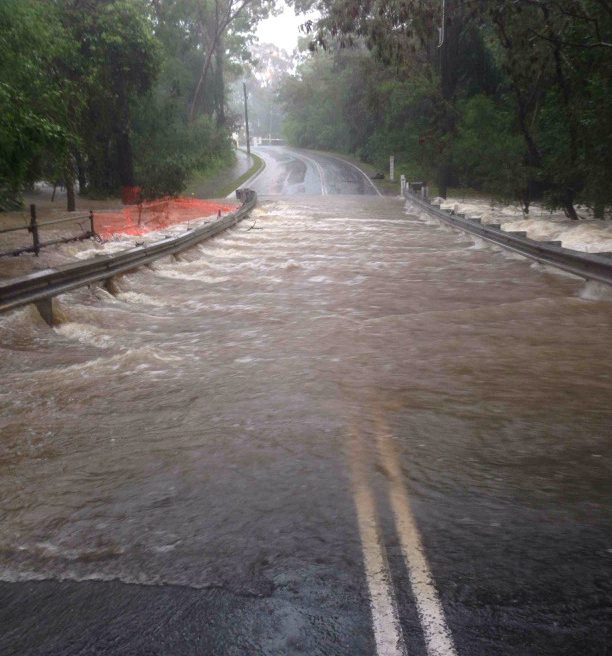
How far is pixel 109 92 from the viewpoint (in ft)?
111

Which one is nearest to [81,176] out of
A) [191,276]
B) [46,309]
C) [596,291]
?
[191,276]

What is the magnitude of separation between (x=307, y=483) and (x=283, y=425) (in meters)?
1.03

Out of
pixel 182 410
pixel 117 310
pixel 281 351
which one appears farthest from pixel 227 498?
pixel 117 310

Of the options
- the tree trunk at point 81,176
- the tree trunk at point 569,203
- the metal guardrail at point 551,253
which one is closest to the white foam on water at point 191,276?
the metal guardrail at point 551,253

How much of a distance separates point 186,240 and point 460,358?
10.3 meters

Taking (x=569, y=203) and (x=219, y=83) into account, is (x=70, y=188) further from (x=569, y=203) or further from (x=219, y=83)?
(x=219, y=83)

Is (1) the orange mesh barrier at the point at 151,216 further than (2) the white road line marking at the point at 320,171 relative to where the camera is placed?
No

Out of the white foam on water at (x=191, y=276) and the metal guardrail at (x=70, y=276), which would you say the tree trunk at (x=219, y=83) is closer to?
the metal guardrail at (x=70, y=276)

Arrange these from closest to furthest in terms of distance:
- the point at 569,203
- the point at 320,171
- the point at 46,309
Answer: the point at 46,309 → the point at 569,203 → the point at 320,171

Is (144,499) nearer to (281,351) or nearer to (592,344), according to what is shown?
(281,351)

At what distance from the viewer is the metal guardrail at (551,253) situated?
33.7ft

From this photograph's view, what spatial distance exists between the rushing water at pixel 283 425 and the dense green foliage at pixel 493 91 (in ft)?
36.4

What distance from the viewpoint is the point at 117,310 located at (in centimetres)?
976

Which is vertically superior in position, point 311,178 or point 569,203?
point 311,178
